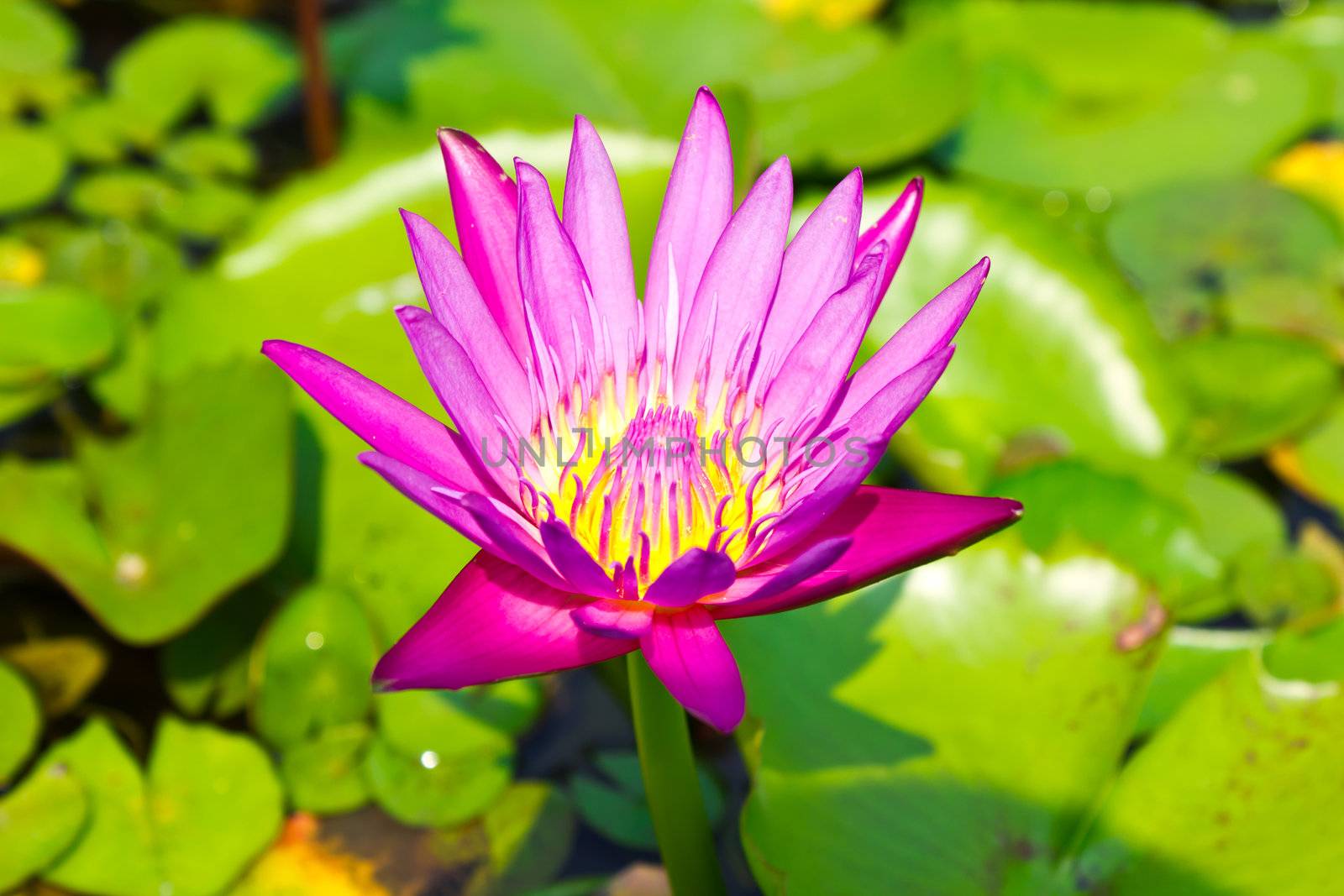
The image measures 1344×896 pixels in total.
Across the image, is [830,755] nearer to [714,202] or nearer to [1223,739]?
[1223,739]

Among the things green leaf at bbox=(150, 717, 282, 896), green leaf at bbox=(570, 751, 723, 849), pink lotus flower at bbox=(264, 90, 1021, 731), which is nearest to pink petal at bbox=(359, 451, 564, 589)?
pink lotus flower at bbox=(264, 90, 1021, 731)

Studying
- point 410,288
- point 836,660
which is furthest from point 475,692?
point 410,288

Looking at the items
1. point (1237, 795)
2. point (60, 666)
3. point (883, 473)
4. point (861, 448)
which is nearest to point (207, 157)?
point (60, 666)

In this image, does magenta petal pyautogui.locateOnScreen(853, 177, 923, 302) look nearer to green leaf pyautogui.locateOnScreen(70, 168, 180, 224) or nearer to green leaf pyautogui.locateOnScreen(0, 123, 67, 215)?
green leaf pyautogui.locateOnScreen(70, 168, 180, 224)

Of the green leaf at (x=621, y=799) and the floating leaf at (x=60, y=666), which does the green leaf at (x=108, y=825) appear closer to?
the floating leaf at (x=60, y=666)

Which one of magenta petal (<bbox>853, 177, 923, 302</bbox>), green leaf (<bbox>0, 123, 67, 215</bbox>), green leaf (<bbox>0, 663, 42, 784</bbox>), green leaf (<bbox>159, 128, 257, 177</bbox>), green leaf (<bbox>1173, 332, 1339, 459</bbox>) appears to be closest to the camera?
magenta petal (<bbox>853, 177, 923, 302</bbox>)

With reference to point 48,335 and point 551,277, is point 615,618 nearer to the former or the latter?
point 551,277
